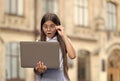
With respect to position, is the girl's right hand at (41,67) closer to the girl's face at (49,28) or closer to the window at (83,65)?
the girl's face at (49,28)

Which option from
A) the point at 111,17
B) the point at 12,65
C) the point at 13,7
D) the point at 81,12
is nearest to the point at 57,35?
the point at 12,65

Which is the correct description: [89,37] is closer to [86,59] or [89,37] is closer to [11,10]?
[86,59]

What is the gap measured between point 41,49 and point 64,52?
23 cm

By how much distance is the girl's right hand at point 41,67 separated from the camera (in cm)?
394

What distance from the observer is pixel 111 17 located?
27.6 m

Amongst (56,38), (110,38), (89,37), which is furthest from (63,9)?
(56,38)

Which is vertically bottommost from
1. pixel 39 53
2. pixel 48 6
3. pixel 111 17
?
pixel 39 53

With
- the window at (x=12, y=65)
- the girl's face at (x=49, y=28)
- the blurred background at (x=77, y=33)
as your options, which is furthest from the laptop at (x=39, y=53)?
the window at (x=12, y=65)

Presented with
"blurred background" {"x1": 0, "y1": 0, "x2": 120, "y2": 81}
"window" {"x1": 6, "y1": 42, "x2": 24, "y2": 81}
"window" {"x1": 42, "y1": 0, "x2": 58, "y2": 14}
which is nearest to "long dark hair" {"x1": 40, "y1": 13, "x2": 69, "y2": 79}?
"blurred background" {"x1": 0, "y1": 0, "x2": 120, "y2": 81}

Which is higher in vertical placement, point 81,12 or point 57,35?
point 81,12

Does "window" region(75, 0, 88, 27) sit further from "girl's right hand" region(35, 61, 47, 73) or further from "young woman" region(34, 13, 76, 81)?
"girl's right hand" region(35, 61, 47, 73)

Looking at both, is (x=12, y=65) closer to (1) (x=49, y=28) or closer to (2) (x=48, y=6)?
(2) (x=48, y=6)

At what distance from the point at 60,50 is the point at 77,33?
68.1 feet

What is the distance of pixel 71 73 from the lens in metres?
24.0
